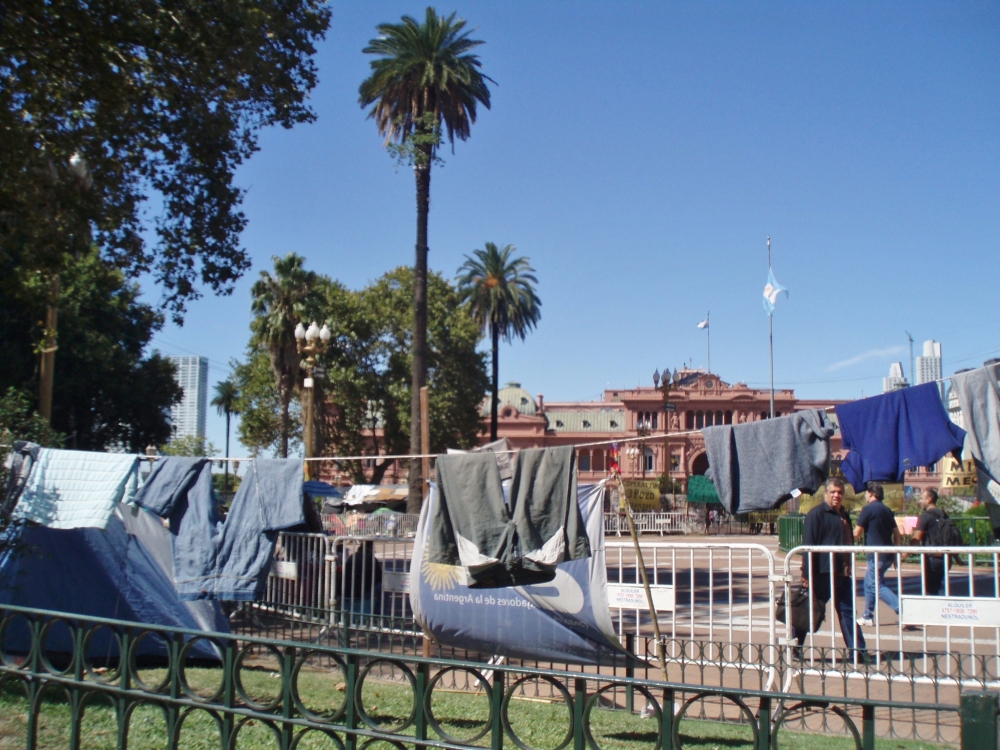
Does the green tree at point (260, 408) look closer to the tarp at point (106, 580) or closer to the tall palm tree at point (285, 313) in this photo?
the tall palm tree at point (285, 313)

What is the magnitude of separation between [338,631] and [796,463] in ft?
18.0

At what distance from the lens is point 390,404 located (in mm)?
43188

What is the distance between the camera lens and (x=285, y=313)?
3572 cm

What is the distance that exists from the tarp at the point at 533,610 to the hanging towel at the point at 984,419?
8.79 ft

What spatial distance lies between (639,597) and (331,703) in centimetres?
269

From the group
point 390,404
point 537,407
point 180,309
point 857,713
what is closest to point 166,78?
point 180,309

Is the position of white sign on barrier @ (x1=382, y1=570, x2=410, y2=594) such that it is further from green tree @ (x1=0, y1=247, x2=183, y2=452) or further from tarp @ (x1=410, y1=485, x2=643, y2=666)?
green tree @ (x1=0, y1=247, x2=183, y2=452)

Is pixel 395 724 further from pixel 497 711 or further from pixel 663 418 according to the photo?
pixel 663 418

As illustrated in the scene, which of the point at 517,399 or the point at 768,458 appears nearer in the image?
the point at 768,458

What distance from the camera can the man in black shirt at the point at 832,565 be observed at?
303 inches

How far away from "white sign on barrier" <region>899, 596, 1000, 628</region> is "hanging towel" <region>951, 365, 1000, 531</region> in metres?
1.07

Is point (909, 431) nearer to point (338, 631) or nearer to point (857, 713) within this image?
point (857, 713)

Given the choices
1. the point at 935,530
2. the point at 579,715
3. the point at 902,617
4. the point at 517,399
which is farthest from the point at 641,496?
the point at 517,399

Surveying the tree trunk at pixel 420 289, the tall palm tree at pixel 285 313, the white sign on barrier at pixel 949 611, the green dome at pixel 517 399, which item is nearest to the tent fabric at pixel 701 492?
the tall palm tree at pixel 285 313
